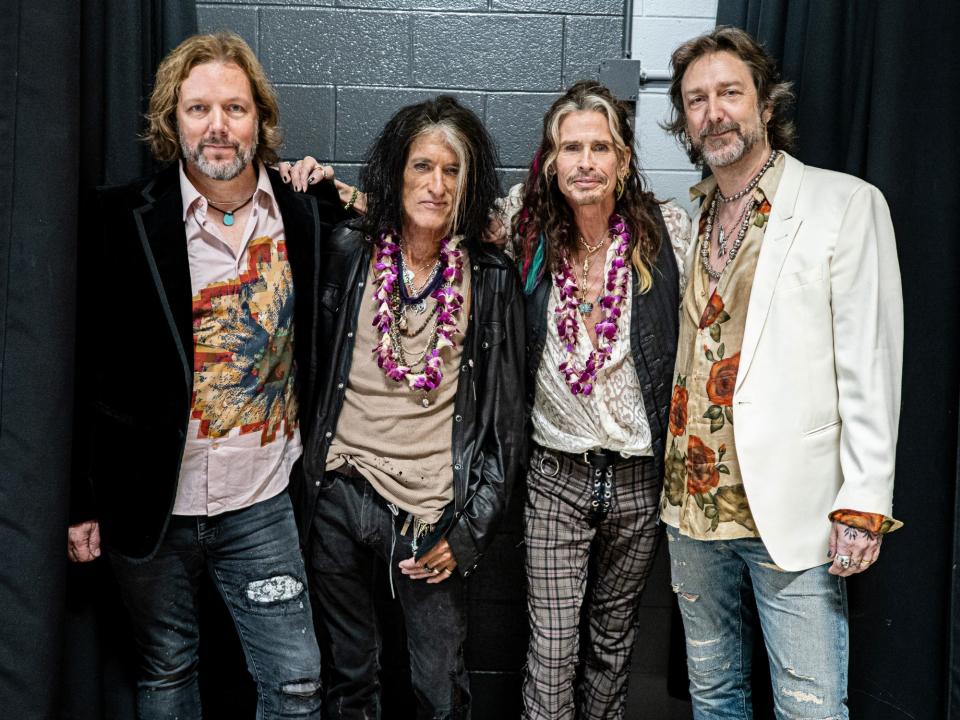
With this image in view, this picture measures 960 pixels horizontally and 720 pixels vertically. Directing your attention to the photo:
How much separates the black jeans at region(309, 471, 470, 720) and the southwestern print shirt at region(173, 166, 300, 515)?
203 millimetres

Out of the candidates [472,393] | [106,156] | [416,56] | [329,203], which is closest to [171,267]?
Answer: [106,156]

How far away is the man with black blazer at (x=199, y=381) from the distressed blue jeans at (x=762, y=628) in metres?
0.94

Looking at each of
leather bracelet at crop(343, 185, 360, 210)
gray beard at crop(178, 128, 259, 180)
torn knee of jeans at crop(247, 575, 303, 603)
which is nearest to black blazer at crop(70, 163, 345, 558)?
gray beard at crop(178, 128, 259, 180)

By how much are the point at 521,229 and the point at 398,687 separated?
156 centimetres

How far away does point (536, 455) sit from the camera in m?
2.25

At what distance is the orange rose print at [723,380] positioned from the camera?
1922 millimetres

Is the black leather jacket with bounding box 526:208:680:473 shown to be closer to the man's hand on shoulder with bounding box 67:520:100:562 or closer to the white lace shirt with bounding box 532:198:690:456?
the white lace shirt with bounding box 532:198:690:456

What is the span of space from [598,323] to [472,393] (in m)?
0.37

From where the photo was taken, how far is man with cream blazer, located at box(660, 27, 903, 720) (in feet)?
5.79

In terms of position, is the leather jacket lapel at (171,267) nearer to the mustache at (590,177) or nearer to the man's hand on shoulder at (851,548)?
the mustache at (590,177)

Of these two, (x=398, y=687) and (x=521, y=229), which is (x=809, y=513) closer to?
(x=521, y=229)

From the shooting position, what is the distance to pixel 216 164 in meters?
1.99

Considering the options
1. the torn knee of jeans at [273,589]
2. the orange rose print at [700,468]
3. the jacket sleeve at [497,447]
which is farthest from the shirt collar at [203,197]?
the orange rose print at [700,468]

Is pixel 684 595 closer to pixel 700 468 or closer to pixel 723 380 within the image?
pixel 700 468
